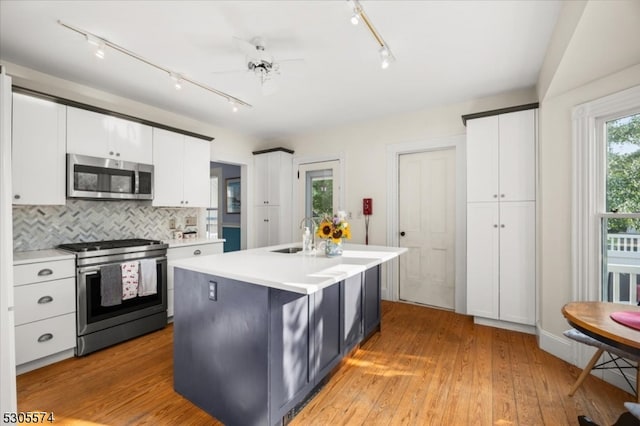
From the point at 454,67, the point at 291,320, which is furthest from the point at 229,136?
the point at 291,320

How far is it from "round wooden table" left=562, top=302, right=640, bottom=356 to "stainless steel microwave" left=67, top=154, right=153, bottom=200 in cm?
390

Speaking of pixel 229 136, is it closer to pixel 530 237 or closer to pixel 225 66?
pixel 225 66

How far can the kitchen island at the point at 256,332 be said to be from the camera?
158cm

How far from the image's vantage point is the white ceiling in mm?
1957

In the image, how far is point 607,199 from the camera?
2.30 m

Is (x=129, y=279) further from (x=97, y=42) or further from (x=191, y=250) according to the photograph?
(x=97, y=42)

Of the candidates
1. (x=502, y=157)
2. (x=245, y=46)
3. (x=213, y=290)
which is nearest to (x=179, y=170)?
(x=245, y=46)

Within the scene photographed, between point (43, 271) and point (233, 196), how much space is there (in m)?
3.90

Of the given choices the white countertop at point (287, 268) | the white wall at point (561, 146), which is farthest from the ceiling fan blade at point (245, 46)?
the white wall at point (561, 146)

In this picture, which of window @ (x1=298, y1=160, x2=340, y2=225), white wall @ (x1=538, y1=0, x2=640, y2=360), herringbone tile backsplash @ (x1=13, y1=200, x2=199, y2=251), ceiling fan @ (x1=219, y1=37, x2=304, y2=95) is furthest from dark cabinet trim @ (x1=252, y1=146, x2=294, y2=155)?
white wall @ (x1=538, y1=0, x2=640, y2=360)

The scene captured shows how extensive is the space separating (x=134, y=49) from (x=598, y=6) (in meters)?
3.16

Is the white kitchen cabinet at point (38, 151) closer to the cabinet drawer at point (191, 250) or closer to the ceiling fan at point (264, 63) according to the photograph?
the cabinet drawer at point (191, 250)

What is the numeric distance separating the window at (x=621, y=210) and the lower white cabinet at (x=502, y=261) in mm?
663

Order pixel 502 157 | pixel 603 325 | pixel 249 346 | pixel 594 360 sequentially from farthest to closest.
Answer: pixel 502 157
pixel 594 360
pixel 249 346
pixel 603 325
